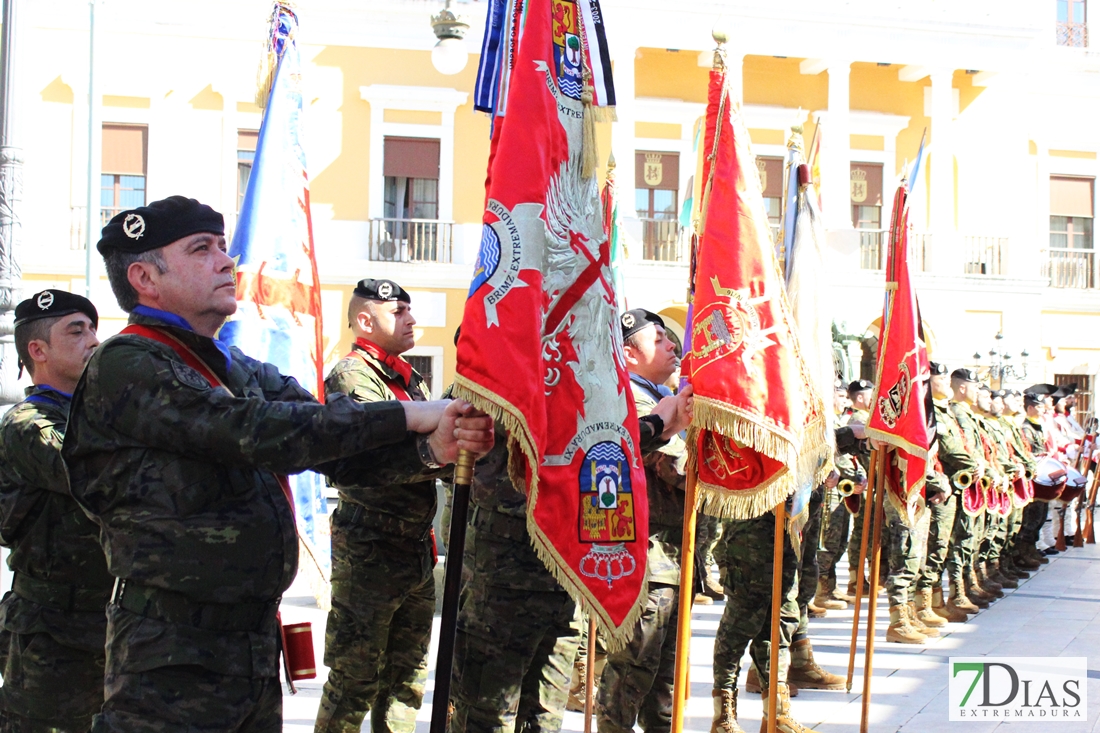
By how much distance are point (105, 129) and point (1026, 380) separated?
64.1ft

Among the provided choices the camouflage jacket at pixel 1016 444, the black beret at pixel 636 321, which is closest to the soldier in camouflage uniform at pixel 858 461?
the camouflage jacket at pixel 1016 444

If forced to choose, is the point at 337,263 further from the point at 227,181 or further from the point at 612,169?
the point at 612,169

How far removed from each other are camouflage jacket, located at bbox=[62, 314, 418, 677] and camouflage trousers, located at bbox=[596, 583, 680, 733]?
2137 mm

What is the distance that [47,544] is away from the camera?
3.82 metres

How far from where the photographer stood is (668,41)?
2361 centimetres

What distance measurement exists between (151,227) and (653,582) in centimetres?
273

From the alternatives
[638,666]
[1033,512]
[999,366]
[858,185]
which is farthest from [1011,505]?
[858,185]

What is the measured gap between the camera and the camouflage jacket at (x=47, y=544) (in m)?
3.78

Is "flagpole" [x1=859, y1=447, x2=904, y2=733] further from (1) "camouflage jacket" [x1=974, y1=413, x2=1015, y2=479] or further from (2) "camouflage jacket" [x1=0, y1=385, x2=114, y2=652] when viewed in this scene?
(1) "camouflage jacket" [x1=974, y1=413, x2=1015, y2=479]

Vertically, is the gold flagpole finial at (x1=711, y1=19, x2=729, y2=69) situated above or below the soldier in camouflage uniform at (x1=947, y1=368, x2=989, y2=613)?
above

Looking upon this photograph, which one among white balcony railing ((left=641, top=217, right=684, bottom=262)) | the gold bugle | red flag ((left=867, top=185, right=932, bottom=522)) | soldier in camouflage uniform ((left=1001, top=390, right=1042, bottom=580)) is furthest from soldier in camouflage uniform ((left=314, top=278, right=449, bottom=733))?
white balcony railing ((left=641, top=217, right=684, bottom=262))

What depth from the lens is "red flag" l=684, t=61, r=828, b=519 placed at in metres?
4.50

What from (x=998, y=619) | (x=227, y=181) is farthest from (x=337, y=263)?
(x=998, y=619)

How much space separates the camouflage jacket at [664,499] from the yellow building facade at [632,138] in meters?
17.5
